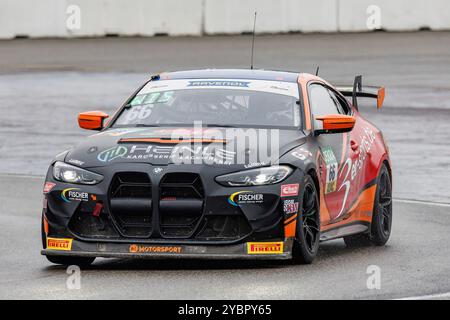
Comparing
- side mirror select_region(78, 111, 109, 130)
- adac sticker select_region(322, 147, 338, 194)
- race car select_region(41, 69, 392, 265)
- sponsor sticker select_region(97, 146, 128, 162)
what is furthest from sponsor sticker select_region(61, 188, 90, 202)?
adac sticker select_region(322, 147, 338, 194)

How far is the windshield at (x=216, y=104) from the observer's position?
11.6m

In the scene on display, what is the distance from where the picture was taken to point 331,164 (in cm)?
1161

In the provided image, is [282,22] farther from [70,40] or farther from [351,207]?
[351,207]

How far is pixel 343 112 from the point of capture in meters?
13.0

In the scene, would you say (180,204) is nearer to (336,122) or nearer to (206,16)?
(336,122)

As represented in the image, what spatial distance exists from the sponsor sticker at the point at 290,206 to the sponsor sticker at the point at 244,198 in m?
0.19

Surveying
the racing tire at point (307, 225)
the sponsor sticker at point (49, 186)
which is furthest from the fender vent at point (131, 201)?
the racing tire at point (307, 225)

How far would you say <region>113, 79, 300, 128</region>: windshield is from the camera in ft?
37.9

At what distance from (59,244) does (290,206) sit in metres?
1.65

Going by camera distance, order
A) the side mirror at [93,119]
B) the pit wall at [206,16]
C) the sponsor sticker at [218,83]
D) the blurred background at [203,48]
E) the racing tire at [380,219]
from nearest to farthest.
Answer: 1. the side mirror at [93,119]
2. the sponsor sticker at [218,83]
3. the racing tire at [380,219]
4. the blurred background at [203,48]
5. the pit wall at [206,16]

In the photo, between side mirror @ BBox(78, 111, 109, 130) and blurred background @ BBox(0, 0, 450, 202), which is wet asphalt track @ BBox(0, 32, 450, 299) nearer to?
blurred background @ BBox(0, 0, 450, 202)

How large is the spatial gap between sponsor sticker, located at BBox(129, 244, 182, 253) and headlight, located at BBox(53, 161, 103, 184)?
53 cm

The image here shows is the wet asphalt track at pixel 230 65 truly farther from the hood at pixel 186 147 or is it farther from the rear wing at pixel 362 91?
the rear wing at pixel 362 91

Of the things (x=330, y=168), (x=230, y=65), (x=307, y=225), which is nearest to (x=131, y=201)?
(x=307, y=225)
